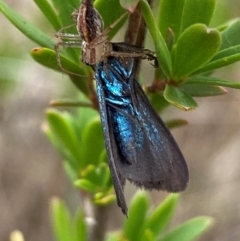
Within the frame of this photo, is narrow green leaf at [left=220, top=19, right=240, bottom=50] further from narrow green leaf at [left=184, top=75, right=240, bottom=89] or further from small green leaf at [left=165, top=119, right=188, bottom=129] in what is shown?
small green leaf at [left=165, top=119, right=188, bottom=129]

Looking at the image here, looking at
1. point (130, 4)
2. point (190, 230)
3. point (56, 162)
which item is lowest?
point (56, 162)

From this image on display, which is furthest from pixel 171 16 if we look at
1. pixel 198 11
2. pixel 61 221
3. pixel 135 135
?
pixel 61 221

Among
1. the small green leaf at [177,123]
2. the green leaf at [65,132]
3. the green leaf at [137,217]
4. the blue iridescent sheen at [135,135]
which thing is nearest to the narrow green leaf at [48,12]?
the blue iridescent sheen at [135,135]

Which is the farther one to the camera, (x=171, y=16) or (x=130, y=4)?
(x=171, y=16)

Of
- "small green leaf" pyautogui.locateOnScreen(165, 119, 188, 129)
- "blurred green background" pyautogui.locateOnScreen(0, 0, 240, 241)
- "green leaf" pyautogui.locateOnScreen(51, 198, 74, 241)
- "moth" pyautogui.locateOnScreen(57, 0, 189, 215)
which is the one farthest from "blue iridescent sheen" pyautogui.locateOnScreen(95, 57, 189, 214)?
"blurred green background" pyautogui.locateOnScreen(0, 0, 240, 241)

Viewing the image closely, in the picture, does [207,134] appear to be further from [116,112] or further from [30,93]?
[116,112]

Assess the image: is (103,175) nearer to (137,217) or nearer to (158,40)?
(137,217)
